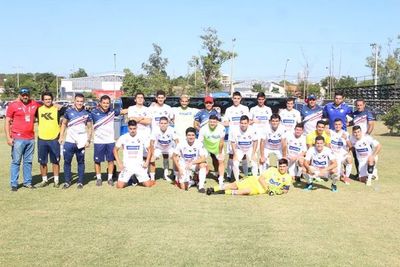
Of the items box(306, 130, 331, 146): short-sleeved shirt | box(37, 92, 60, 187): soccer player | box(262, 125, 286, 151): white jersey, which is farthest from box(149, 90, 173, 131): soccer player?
box(306, 130, 331, 146): short-sleeved shirt

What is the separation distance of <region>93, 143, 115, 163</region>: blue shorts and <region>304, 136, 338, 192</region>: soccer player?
13.0 ft

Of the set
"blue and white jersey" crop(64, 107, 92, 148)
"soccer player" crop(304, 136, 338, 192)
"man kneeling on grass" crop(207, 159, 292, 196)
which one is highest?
"blue and white jersey" crop(64, 107, 92, 148)

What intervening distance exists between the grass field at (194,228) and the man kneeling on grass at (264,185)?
269 millimetres

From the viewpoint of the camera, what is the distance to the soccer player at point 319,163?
365 inches

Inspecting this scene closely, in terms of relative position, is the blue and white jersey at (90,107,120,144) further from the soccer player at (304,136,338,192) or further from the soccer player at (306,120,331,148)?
A: the soccer player at (306,120,331,148)

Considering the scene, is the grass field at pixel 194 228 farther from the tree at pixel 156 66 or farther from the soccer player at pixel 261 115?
the tree at pixel 156 66

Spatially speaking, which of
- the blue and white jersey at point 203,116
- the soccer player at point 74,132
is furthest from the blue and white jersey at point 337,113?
the soccer player at point 74,132

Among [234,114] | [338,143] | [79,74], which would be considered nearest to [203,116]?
[234,114]

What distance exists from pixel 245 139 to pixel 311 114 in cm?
197

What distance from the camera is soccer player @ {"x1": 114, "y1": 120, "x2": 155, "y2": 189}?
9344mm

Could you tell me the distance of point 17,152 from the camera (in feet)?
28.9

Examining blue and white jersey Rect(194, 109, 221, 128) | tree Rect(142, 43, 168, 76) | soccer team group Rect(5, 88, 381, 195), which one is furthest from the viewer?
tree Rect(142, 43, 168, 76)

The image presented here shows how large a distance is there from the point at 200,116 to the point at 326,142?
2.78 meters

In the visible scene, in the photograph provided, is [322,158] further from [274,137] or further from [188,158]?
[188,158]
